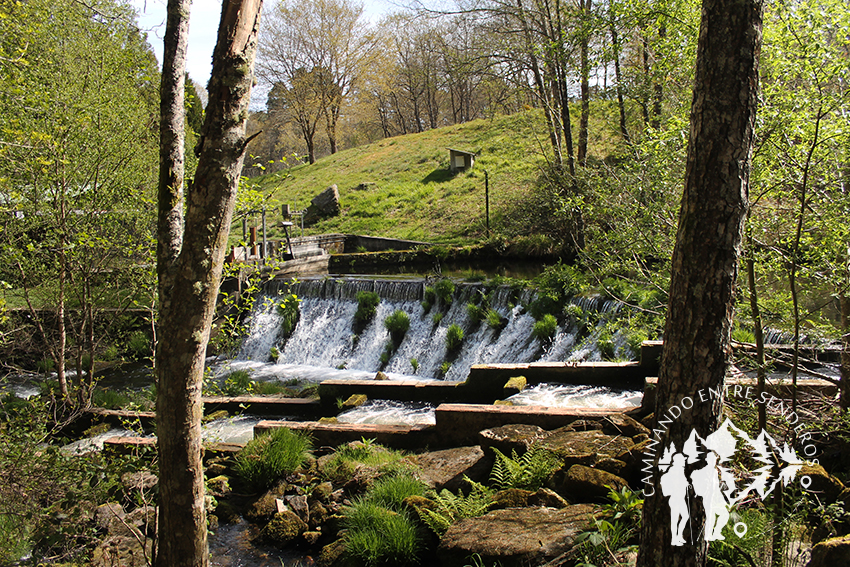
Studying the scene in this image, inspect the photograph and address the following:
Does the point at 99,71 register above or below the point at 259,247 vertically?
above

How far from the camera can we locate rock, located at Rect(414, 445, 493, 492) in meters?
5.05

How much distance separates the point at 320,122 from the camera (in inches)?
1599

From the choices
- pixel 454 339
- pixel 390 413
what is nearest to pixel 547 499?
pixel 390 413

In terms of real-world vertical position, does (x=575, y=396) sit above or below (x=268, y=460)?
above

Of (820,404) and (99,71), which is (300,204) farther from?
(820,404)

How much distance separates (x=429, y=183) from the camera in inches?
1019

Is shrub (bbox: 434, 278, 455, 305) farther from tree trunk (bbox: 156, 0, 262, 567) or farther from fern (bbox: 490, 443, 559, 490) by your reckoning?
tree trunk (bbox: 156, 0, 262, 567)

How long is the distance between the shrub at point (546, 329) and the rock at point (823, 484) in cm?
664

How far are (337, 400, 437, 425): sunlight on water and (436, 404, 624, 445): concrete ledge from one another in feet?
4.83

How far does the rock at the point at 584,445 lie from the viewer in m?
4.39

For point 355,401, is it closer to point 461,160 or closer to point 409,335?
point 409,335

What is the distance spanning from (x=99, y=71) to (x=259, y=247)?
9.96 meters

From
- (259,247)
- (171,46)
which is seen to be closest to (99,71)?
(171,46)

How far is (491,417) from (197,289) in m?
3.93
